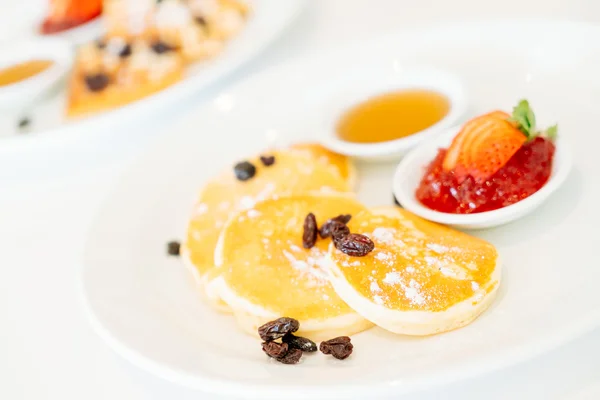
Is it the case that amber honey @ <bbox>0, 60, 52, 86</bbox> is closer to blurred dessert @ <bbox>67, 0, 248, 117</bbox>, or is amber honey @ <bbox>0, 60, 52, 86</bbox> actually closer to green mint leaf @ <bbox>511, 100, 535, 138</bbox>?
blurred dessert @ <bbox>67, 0, 248, 117</bbox>

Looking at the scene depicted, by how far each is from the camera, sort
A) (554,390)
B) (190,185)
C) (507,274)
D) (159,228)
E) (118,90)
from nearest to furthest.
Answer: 1. (554,390)
2. (507,274)
3. (159,228)
4. (190,185)
5. (118,90)

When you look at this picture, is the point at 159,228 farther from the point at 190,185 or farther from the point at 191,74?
the point at 191,74

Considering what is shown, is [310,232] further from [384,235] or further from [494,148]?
[494,148]

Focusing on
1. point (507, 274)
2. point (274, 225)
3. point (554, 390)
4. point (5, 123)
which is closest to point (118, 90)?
point (5, 123)

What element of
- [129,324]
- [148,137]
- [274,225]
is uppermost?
[274,225]

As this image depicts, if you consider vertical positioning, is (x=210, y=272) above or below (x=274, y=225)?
below

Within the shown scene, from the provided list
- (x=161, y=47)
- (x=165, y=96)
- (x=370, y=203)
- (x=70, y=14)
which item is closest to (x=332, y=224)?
(x=370, y=203)

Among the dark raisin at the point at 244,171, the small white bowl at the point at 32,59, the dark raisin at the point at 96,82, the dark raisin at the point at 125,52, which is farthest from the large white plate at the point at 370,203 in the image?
the small white bowl at the point at 32,59
